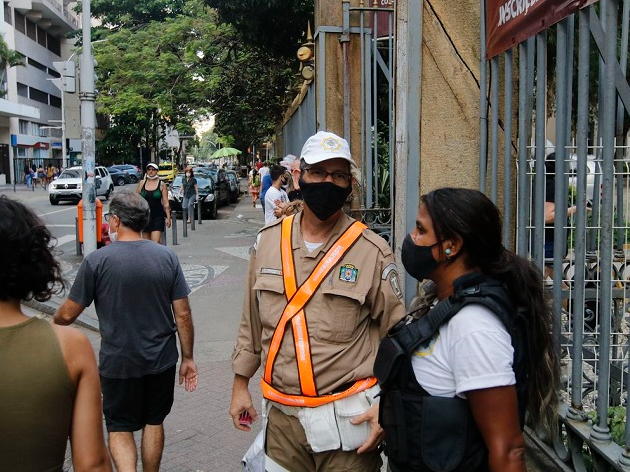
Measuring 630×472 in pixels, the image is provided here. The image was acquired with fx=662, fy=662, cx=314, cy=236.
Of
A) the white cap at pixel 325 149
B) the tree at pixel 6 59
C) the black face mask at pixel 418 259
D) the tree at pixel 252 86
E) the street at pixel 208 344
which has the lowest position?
the street at pixel 208 344

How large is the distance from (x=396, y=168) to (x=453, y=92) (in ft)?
2.60

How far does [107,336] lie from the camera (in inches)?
161

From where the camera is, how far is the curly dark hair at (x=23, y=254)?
1.90 meters

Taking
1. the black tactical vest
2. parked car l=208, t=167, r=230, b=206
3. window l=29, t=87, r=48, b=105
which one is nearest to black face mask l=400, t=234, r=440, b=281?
the black tactical vest

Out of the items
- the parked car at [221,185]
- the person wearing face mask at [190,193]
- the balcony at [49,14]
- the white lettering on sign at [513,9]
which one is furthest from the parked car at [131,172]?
the white lettering on sign at [513,9]

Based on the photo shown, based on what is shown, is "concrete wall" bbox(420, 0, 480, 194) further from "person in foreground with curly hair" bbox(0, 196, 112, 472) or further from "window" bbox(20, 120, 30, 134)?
"window" bbox(20, 120, 30, 134)

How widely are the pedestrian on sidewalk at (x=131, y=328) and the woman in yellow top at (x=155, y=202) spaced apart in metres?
7.27

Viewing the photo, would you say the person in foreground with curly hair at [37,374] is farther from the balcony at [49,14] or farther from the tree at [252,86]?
the balcony at [49,14]

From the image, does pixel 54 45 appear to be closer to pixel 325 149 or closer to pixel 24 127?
pixel 24 127

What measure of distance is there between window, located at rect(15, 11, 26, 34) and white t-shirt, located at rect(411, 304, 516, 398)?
195 feet

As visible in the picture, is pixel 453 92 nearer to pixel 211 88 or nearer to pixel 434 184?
pixel 434 184

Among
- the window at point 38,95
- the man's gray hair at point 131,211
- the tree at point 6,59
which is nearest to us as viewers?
the man's gray hair at point 131,211

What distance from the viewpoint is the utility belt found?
2693mm

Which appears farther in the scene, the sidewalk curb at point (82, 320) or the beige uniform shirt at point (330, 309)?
the sidewalk curb at point (82, 320)
